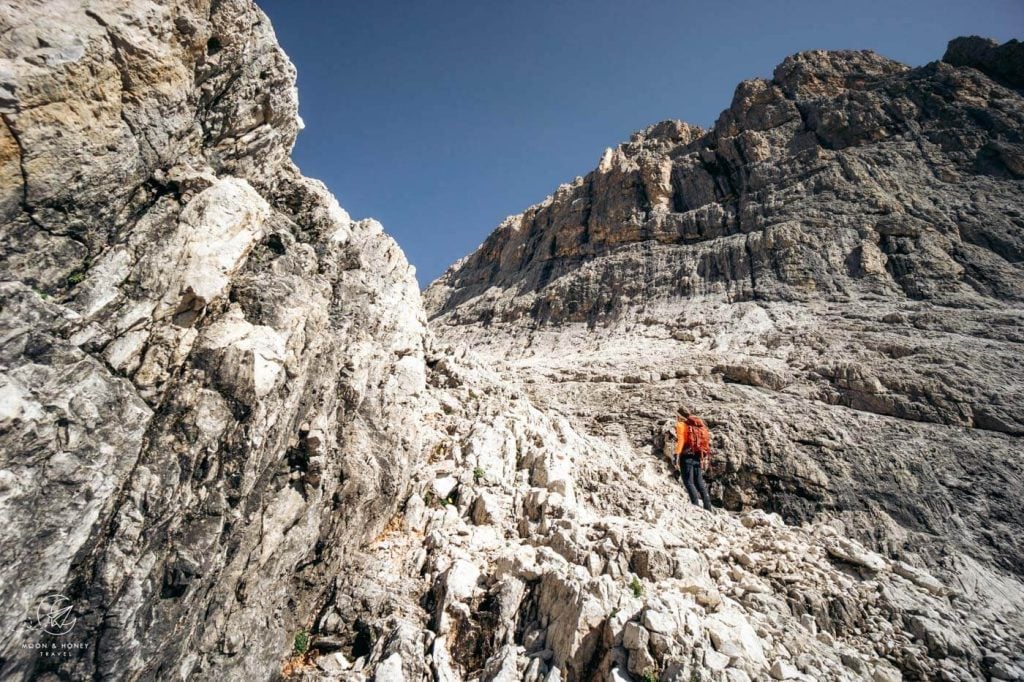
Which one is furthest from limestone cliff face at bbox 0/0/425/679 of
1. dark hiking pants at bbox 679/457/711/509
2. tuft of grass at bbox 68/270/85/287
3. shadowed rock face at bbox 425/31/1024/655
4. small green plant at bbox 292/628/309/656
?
shadowed rock face at bbox 425/31/1024/655

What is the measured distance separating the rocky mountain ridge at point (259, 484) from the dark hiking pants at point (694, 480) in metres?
1.54

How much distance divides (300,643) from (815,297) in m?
26.5

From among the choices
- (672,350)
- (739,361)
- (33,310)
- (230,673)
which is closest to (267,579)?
(230,673)

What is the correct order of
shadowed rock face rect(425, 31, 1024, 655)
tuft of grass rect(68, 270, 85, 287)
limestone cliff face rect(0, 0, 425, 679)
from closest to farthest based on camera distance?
limestone cliff face rect(0, 0, 425, 679), tuft of grass rect(68, 270, 85, 287), shadowed rock face rect(425, 31, 1024, 655)

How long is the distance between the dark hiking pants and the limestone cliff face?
8127mm

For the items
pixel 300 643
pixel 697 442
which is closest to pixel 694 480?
pixel 697 442

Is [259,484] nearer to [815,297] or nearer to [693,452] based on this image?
[693,452]

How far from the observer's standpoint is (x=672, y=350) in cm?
2256

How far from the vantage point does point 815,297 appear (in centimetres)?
2425

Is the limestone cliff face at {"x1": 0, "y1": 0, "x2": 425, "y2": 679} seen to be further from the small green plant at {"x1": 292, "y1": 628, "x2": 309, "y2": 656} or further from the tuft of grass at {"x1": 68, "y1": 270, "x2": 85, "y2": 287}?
the small green plant at {"x1": 292, "y1": 628, "x2": 309, "y2": 656}

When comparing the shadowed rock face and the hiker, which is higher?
the shadowed rock face

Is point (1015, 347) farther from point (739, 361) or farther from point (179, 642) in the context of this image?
point (179, 642)

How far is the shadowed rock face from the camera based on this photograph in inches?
509

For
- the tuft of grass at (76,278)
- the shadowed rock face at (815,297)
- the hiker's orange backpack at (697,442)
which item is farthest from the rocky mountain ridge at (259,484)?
the shadowed rock face at (815,297)
